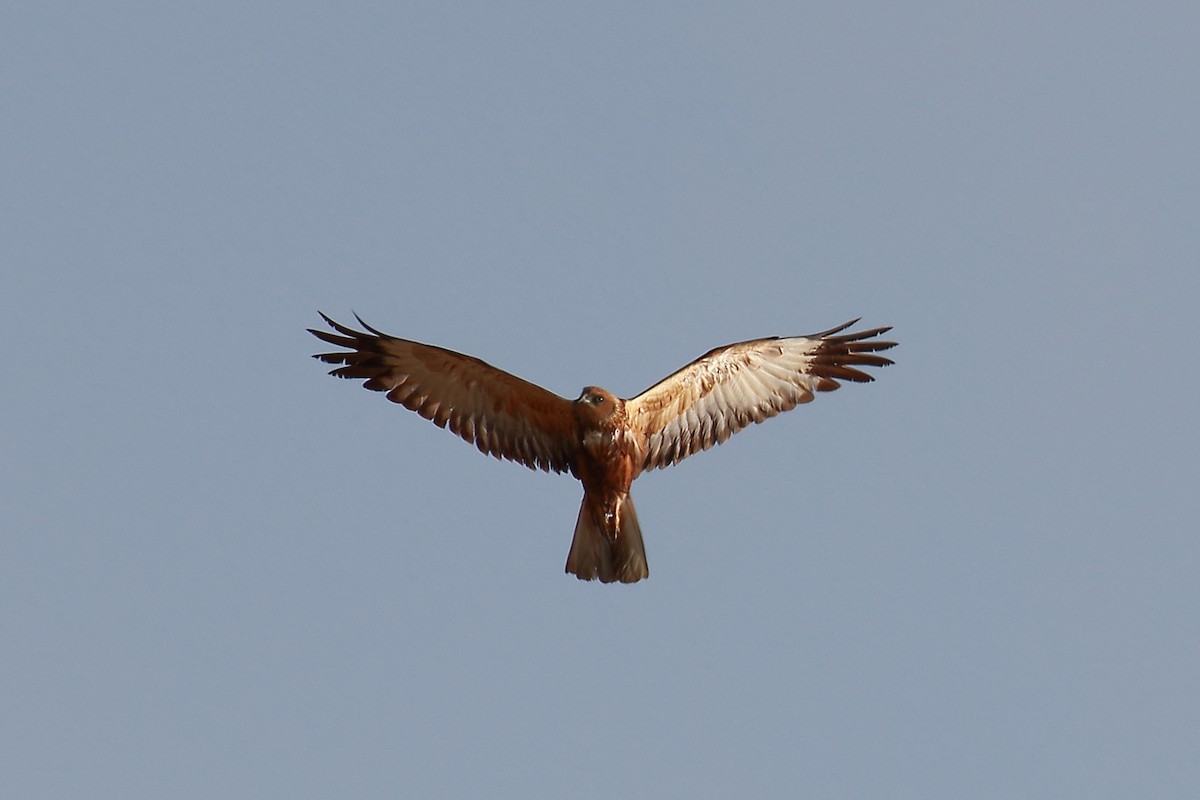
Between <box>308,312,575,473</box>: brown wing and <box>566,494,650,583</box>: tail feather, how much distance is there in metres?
0.66

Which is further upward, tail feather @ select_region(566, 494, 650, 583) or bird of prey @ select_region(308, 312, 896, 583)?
bird of prey @ select_region(308, 312, 896, 583)

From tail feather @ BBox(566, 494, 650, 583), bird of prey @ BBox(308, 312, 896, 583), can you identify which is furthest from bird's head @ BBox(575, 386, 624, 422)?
tail feather @ BBox(566, 494, 650, 583)

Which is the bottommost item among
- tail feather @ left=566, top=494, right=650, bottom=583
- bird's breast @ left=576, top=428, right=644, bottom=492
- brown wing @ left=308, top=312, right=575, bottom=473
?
tail feather @ left=566, top=494, right=650, bottom=583

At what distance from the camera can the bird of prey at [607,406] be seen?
1294cm

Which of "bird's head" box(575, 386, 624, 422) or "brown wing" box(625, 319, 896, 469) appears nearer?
"bird's head" box(575, 386, 624, 422)

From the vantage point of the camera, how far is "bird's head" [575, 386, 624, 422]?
12.7 meters

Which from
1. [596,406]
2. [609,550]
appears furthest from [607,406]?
[609,550]

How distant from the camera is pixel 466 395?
13.5 m

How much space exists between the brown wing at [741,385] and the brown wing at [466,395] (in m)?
0.87

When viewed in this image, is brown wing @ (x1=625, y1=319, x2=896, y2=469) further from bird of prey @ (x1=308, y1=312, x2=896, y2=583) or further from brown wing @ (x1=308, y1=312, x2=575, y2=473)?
brown wing @ (x1=308, y1=312, x2=575, y2=473)

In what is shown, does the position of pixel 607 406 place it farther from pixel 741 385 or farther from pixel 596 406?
pixel 741 385

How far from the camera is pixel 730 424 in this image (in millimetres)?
13836

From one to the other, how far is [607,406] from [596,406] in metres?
0.10

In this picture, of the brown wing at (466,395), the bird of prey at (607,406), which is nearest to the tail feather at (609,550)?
the bird of prey at (607,406)
